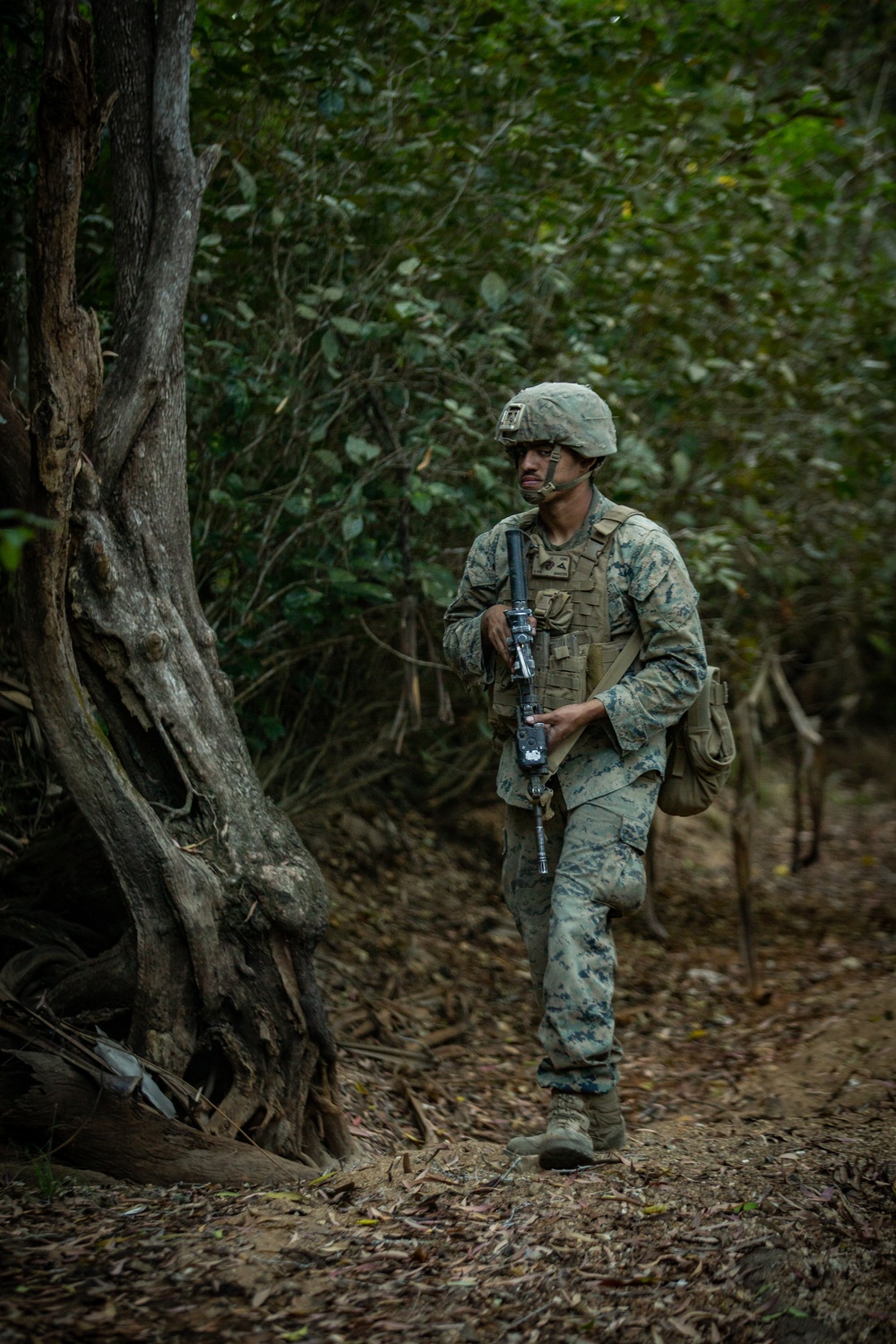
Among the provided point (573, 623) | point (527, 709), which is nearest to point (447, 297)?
point (573, 623)

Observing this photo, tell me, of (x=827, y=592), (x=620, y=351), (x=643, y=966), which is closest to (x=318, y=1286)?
(x=643, y=966)

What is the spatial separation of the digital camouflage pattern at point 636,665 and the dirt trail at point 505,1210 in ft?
3.73

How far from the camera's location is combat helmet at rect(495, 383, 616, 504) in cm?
376

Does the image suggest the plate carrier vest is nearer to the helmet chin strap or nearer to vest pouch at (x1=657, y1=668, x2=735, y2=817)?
the helmet chin strap

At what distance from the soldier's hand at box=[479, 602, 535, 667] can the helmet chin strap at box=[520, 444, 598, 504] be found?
349 millimetres

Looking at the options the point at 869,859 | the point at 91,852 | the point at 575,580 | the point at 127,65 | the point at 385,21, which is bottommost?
the point at 869,859

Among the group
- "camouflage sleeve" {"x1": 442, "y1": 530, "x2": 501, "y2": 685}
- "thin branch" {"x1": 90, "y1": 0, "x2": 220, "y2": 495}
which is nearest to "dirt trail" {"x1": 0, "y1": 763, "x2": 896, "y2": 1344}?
"camouflage sleeve" {"x1": 442, "y1": 530, "x2": 501, "y2": 685}

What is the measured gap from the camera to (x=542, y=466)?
12.5 ft

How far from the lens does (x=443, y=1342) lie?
2533 millimetres

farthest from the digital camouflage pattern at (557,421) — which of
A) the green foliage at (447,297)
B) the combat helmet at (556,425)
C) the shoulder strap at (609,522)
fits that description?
the green foliage at (447,297)

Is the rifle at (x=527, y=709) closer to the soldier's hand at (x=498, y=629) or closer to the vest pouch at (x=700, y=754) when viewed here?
the soldier's hand at (x=498, y=629)

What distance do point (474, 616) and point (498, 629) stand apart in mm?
242

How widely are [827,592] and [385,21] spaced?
5853mm

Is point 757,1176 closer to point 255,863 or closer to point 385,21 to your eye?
point 255,863
